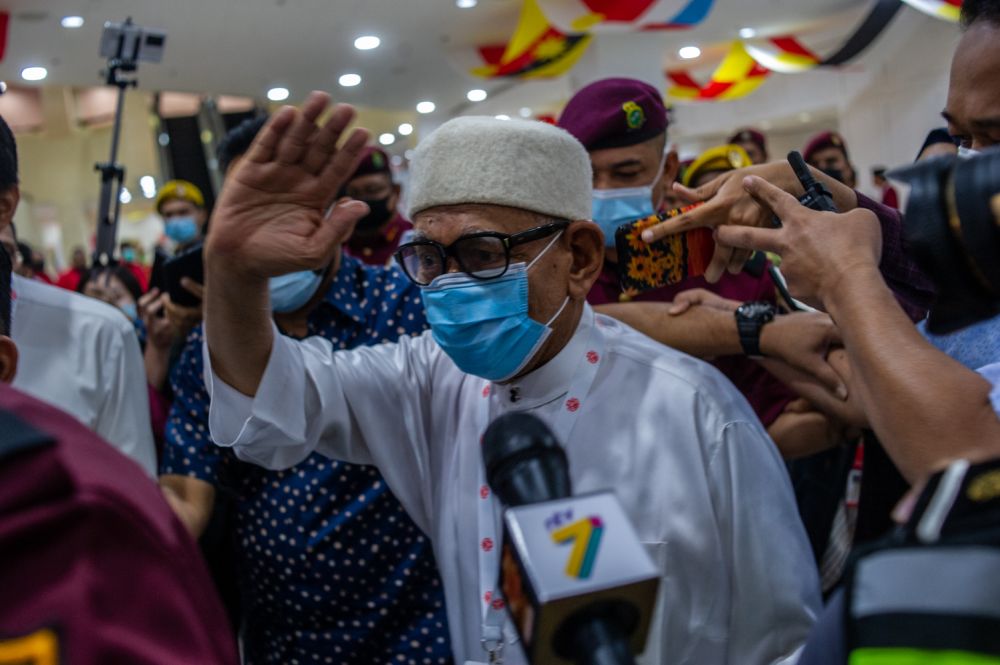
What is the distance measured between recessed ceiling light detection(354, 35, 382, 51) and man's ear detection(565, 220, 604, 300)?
8.54 m

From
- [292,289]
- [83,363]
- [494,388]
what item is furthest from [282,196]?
[83,363]

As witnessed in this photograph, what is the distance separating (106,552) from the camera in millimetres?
591

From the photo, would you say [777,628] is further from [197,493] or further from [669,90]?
[669,90]

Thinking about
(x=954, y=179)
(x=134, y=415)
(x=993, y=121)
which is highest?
(x=954, y=179)

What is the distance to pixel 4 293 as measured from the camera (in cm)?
146

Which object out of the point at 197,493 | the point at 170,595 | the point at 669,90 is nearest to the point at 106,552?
the point at 170,595

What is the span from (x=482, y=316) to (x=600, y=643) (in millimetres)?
834

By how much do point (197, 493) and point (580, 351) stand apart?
1.01m

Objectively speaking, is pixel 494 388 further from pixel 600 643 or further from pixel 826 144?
pixel 826 144

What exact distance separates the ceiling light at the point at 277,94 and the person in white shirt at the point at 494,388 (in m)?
10.8

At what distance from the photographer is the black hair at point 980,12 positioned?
1.26m

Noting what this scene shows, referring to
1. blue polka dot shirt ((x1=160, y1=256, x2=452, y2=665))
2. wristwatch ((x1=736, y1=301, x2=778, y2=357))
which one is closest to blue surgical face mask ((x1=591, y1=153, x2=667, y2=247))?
wristwatch ((x1=736, y1=301, x2=778, y2=357))

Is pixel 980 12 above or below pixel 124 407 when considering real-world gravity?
above

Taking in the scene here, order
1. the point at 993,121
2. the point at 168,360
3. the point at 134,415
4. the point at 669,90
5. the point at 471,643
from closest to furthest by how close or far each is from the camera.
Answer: the point at 993,121, the point at 471,643, the point at 134,415, the point at 168,360, the point at 669,90
